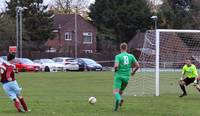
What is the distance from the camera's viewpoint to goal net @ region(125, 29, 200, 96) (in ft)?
79.4

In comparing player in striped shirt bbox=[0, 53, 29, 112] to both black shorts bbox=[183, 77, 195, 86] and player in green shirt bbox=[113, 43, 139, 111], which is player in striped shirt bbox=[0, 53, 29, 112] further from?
black shorts bbox=[183, 77, 195, 86]

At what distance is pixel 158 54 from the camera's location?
23.7 m

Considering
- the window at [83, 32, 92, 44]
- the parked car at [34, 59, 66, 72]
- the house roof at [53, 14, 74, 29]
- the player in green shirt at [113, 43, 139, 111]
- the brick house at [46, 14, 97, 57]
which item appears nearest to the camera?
the player in green shirt at [113, 43, 139, 111]

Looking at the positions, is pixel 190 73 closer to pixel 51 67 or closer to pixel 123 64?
pixel 123 64

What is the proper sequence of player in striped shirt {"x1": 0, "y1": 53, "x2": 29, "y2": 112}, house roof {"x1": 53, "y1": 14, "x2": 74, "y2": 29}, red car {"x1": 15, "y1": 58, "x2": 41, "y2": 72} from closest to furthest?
player in striped shirt {"x1": 0, "y1": 53, "x2": 29, "y2": 112} < red car {"x1": 15, "y1": 58, "x2": 41, "y2": 72} < house roof {"x1": 53, "y1": 14, "x2": 74, "y2": 29}

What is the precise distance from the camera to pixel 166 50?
31.0m

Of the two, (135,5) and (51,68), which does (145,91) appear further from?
(135,5)

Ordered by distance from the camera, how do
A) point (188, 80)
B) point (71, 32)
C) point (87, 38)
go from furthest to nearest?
point (71, 32)
point (87, 38)
point (188, 80)

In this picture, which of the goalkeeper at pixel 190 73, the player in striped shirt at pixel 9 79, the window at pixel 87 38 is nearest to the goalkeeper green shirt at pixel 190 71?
the goalkeeper at pixel 190 73

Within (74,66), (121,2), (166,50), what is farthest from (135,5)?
(166,50)

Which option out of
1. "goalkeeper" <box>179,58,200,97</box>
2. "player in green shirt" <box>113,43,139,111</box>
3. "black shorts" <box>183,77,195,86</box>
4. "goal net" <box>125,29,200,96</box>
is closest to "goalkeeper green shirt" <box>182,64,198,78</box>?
"goalkeeper" <box>179,58,200,97</box>

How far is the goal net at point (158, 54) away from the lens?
24.2 metres

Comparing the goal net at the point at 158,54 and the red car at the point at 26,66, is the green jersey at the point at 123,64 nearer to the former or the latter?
the goal net at the point at 158,54

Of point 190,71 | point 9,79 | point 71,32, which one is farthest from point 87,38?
point 9,79
